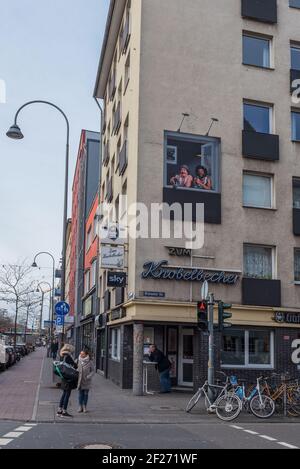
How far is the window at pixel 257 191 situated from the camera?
2094cm

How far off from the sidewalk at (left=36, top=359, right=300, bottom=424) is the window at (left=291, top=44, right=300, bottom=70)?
13512 millimetres

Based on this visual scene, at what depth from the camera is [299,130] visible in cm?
2205

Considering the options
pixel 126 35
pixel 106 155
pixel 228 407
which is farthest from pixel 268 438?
pixel 106 155

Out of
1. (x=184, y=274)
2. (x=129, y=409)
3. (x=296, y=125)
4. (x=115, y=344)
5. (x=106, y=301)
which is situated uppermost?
→ (x=296, y=125)

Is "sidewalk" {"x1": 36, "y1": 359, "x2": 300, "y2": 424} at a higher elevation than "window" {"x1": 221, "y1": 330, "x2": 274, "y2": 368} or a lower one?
lower

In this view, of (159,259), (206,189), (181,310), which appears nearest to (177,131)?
(206,189)

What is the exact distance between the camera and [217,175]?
20578 mm

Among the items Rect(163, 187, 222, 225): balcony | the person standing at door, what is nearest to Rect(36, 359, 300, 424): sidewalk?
the person standing at door

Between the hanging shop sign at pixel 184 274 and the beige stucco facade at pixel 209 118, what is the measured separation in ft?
0.66

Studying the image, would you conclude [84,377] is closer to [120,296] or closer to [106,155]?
[120,296]

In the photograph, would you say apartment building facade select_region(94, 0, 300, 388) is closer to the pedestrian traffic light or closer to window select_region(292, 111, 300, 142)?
window select_region(292, 111, 300, 142)

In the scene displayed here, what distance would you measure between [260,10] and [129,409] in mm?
16242

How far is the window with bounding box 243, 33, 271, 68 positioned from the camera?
22.2 meters

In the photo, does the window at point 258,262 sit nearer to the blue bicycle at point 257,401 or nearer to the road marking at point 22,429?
the blue bicycle at point 257,401
